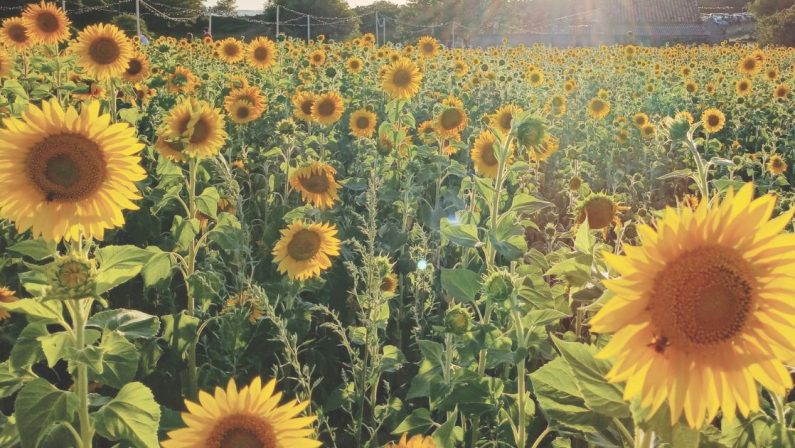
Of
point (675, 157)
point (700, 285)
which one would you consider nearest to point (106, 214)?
point (700, 285)

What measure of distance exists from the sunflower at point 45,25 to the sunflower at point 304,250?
392 cm

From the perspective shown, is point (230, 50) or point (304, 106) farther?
point (230, 50)

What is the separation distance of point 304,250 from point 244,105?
2324mm

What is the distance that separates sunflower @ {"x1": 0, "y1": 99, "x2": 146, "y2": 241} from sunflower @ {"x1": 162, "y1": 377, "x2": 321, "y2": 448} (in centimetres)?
80

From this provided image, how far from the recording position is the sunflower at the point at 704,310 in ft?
3.15

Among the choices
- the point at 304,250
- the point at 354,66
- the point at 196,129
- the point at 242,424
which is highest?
the point at 354,66

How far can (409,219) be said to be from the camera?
4105mm

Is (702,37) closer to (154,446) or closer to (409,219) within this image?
(409,219)

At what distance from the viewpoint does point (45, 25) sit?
18.4ft

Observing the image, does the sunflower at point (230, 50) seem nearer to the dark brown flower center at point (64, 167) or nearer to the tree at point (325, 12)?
the dark brown flower center at point (64, 167)

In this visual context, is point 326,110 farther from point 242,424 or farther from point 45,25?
point 242,424

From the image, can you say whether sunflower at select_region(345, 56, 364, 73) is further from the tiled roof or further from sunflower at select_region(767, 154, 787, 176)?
the tiled roof

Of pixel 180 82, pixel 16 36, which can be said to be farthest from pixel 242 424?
pixel 16 36

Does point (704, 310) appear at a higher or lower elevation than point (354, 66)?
lower
